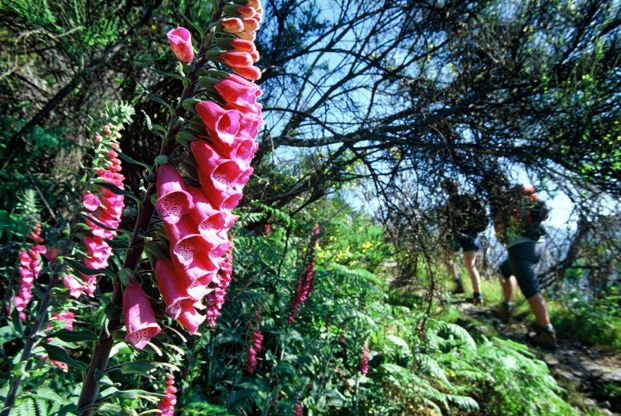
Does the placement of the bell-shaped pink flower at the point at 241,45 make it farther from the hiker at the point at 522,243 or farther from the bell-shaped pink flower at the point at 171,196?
the hiker at the point at 522,243

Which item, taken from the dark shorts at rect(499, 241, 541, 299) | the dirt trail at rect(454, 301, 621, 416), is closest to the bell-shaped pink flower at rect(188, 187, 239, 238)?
the dirt trail at rect(454, 301, 621, 416)

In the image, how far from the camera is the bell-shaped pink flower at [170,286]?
872 mm

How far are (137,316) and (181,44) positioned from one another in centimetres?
66

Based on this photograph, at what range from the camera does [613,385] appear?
5117 millimetres

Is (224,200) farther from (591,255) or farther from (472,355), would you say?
(472,355)

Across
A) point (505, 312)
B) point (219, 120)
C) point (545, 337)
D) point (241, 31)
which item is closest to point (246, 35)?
point (241, 31)

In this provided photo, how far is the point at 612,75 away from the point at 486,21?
3.95ft

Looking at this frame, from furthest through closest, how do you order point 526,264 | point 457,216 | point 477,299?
point 477,299 → point 526,264 → point 457,216

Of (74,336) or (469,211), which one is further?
(469,211)

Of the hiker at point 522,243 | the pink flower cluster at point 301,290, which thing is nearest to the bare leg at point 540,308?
the hiker at point 522,243

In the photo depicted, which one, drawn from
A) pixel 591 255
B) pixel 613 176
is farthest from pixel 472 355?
pixel 613 176

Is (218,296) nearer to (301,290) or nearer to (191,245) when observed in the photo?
(301,290)

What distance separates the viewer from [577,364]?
5.84 meters

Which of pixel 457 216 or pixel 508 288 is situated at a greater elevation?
pixel 508 288
